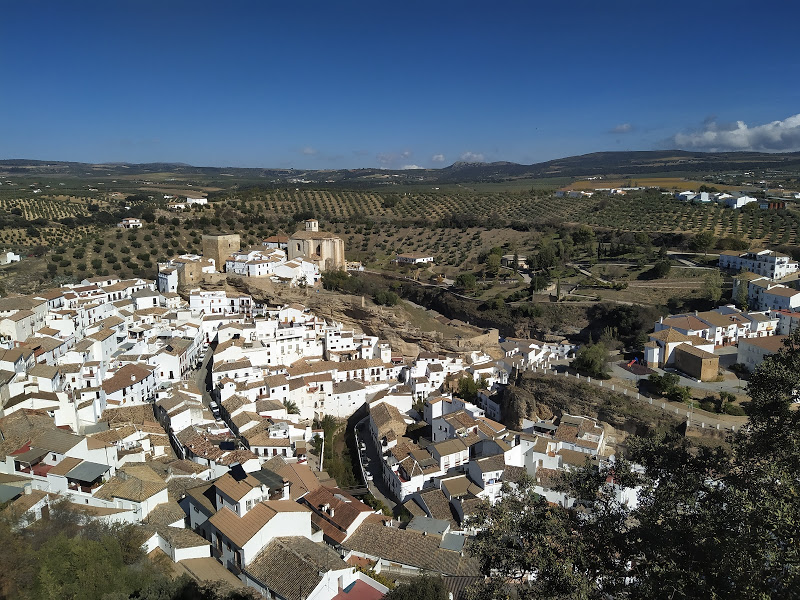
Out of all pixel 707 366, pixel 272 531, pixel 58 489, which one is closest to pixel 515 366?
pixel 707 366

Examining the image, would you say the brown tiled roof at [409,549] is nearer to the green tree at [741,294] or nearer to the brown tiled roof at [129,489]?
the brown tiled roof at [129,489]

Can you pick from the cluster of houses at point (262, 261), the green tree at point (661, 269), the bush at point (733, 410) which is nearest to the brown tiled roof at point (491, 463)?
the bush at point (733, 410)

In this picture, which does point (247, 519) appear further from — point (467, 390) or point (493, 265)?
point (493, 265)

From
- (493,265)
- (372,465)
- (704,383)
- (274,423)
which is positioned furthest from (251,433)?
(493,265)

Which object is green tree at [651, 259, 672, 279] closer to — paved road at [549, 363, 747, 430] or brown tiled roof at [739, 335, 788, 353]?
brown tiled roof at [739, 335, 788, 353]

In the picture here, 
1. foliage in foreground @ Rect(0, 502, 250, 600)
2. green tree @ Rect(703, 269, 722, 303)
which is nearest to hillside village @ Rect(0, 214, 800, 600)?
green tree @ Rect(703, 269, 722, 303)

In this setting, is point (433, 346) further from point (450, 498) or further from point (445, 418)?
point (450, 498)

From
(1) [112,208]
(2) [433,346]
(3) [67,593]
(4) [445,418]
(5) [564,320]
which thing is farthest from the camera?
(1) [112,208]
